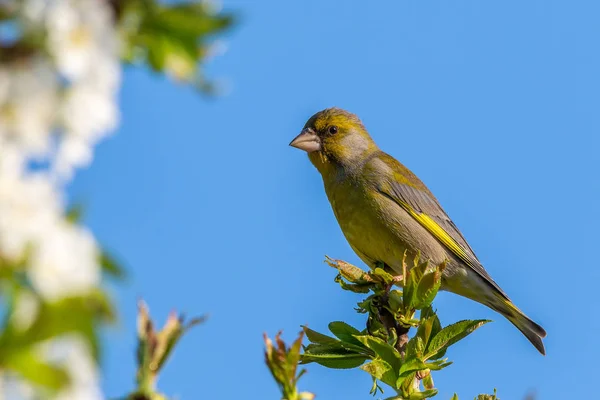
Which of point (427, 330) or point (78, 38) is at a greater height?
point (427, 330)

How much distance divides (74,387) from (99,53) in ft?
1.34

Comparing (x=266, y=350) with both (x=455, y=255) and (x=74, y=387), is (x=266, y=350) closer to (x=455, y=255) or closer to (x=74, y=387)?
(x=74, y=387)

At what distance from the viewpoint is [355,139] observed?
748 cm

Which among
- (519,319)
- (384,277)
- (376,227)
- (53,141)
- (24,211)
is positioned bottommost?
(24,211)

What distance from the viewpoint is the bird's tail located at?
262 inches

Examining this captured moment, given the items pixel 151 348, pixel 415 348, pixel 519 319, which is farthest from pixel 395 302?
pixel 519 319

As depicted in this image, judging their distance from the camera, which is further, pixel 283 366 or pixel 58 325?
pixel 283 366

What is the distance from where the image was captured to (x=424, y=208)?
24.0 ft

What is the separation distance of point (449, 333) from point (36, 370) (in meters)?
2.50

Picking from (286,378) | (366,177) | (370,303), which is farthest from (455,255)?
(286,378)

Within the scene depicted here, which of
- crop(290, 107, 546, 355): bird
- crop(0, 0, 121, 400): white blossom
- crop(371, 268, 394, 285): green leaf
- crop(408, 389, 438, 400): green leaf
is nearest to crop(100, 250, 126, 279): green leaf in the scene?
crop(0, 0, 121, 400): white blossom

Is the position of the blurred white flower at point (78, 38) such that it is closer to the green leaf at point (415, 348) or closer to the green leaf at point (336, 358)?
the green leaf at point (415, 348)

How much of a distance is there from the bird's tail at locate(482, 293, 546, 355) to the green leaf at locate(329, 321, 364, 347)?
3.81 metres

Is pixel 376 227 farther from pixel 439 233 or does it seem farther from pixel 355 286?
pixel 355 286
